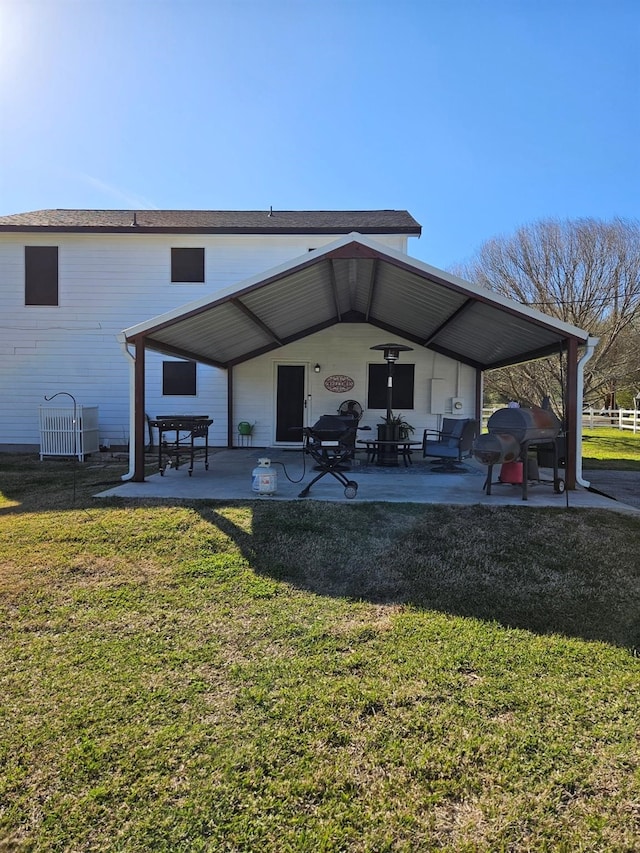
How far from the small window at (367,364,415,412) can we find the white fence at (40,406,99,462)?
20.7 feet

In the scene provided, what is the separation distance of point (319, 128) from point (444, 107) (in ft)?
8.23

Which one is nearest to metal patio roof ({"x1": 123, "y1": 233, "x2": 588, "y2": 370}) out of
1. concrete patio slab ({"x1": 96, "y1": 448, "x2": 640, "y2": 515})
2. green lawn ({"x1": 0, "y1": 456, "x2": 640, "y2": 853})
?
concrete patio slab ({"x1": 96, "y1": 448, "x2": 640, "y2": 515})

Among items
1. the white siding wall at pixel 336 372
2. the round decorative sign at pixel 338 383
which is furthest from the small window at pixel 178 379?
the round decorative sign at pixel 338 383

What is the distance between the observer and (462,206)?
15.5 metres

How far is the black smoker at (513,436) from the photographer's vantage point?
17.8 feet

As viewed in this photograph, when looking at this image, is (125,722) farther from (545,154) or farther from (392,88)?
(545,154)

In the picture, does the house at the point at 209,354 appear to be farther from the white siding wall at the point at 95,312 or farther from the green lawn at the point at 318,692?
the green lawn at the point at 318,692

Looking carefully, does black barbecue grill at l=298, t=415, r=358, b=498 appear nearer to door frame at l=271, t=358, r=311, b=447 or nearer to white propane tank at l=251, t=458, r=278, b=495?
white propane tank at l=251, t=458, r=278, b=495

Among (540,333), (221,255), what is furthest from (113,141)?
(540,333)

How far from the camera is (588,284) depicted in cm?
1544

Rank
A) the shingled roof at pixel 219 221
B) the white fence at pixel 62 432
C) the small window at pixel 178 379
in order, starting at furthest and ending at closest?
the small window at pixel 178 379, the shingled roof at pixel 219 221, the white fence at pixel 62 432

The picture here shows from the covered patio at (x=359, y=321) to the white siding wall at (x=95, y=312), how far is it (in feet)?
6.39

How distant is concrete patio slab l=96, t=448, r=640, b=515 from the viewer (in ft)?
18.9

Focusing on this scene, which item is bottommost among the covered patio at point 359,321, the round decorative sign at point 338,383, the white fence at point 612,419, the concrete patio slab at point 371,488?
the concrete patio slab at point 371,488
